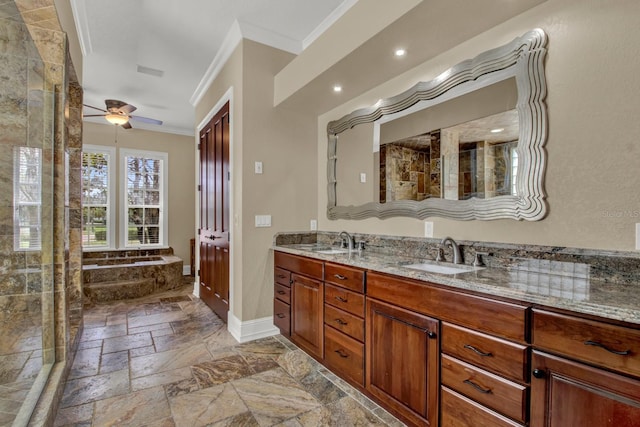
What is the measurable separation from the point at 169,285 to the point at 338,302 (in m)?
3.88

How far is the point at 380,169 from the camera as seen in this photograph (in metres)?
2.84

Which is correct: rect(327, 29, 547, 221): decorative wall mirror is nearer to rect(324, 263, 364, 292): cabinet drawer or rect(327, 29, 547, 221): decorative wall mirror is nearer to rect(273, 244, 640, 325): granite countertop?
rect(273, 244, 640, 325): granite countertop

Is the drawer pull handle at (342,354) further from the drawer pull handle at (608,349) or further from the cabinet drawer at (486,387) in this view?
the drawer pull handle at (608,349)

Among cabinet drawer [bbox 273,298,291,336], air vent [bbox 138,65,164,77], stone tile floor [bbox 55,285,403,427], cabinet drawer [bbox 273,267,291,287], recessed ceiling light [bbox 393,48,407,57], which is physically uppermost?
air vent [bbox 138,65,164,77]

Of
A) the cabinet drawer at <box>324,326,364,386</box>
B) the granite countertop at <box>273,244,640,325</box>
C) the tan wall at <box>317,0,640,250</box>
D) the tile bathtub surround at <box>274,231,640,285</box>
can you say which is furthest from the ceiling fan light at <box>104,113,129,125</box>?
the tan wall at <box>317,0,640,250</box>

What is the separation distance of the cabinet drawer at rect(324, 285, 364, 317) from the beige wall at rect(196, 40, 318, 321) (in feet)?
3.29

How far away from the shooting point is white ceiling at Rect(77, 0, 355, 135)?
2793 millimetres

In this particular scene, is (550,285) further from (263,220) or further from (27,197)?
(27,197)

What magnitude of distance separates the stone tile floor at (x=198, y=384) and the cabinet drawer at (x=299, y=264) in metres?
0.72

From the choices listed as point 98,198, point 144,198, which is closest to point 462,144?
point 144,198

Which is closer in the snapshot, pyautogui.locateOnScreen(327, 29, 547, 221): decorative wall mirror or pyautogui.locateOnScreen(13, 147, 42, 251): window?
pyautogui.locateOnScreen(327, 29, 547, 221): decorative wall mirror

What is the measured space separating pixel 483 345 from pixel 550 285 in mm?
382

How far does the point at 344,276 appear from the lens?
88.8 inches

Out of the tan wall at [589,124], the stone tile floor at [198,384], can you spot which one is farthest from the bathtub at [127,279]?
the tan wall at [589,124]
